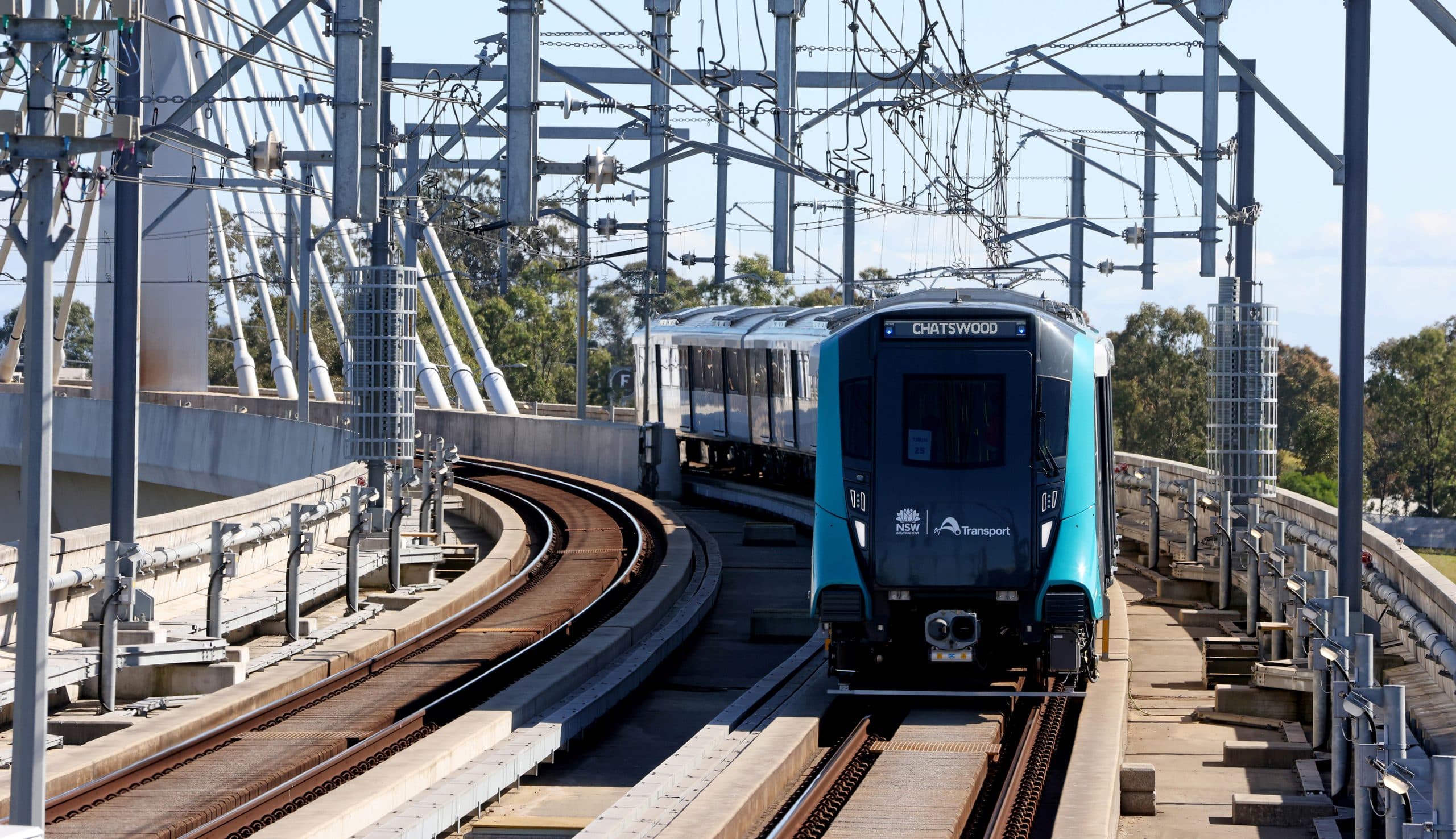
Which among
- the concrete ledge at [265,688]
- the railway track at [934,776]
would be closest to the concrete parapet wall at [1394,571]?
the railway track at [934,776]

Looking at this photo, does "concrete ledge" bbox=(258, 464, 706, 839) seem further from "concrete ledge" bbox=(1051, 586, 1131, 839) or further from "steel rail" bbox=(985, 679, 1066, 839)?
"concrete ledge" bbox=(1051, 586, 1131, 839)

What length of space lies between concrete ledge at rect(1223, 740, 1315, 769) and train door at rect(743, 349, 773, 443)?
18.9 m

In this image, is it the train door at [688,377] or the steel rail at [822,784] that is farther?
the train door at [688,377]

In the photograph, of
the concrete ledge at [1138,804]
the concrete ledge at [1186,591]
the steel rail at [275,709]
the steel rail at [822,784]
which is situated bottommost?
the concrete ledge at [1138,804]

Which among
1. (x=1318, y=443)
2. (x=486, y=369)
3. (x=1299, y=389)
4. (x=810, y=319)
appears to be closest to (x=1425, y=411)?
(x=1318, y=443)

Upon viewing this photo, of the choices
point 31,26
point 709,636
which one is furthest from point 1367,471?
point 31,26

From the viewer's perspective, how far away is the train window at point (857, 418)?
1526 centimetres

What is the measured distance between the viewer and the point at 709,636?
21422 millimetres

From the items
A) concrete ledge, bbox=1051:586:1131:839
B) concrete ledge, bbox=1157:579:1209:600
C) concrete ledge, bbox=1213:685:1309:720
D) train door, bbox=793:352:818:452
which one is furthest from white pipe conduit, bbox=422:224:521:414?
concrete ledge, bbox=1213:685:1309:720

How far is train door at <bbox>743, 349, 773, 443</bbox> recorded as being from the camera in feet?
110

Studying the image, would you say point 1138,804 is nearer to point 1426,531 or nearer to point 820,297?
point 1426,531

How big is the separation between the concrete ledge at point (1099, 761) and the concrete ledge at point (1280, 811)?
0.81 meters

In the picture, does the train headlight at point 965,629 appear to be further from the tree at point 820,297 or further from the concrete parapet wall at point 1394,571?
the tree at point 820,297

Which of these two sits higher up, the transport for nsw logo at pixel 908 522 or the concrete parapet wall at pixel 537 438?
the concrete parapet wall at pixel 537 438
